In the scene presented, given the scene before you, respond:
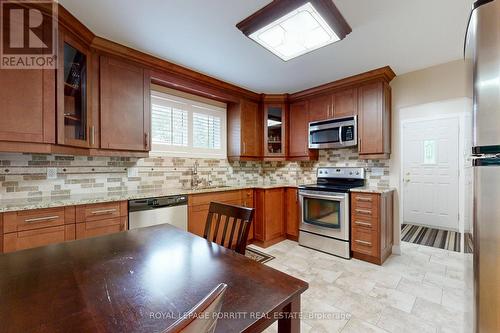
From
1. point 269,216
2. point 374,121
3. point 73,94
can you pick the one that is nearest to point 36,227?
point 73,94

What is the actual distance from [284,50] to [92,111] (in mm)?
1973

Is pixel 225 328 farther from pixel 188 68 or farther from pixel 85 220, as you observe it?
pixel 188 68

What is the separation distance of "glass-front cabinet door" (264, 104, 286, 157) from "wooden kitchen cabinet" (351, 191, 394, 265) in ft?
4.84

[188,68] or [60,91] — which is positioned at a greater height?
[188,68]

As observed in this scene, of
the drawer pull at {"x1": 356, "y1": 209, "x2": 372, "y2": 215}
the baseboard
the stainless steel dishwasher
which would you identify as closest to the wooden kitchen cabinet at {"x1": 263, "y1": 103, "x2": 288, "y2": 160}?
the drawer pull at {"x1": 356, "y1": 209, "x2": 372, "y2": 215}

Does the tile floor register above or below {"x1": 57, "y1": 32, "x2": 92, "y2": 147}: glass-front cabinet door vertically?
below

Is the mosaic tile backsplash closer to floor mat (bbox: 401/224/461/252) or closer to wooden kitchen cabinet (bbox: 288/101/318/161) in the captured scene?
wooden kitchen cabinet (bbox: 288/101/318/161)

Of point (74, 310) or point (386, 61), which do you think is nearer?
point (74, 310)

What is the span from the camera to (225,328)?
1.94ft

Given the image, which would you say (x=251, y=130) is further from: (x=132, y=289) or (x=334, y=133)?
(x=132, y=289)

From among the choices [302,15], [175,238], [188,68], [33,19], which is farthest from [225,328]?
[188,68]

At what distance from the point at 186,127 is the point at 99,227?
170 cm

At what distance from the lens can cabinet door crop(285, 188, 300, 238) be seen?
344cm

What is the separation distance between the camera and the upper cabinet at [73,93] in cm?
182
